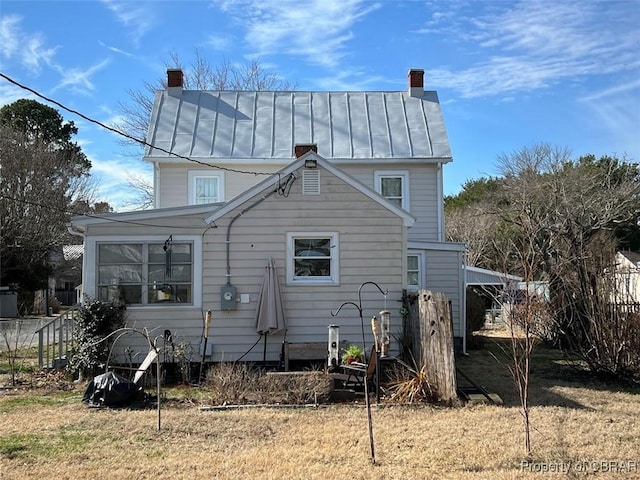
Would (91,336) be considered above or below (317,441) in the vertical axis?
above

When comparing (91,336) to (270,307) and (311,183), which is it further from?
(311,183)

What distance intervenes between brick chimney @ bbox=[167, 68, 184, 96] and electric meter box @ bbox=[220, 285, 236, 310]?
914cm

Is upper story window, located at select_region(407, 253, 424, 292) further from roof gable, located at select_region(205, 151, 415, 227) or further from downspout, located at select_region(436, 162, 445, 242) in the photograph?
roof gable, located at select_region(205, 151, 415, 227)

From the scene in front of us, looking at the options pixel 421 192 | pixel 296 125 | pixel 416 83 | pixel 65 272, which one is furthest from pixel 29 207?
pixel 421 192

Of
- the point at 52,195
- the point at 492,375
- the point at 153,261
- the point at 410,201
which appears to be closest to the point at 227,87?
the point at 52,195

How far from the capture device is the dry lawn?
5.68 metres

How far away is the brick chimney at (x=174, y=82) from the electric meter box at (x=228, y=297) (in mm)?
9138

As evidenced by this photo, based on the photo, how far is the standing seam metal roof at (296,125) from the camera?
52.5 ft

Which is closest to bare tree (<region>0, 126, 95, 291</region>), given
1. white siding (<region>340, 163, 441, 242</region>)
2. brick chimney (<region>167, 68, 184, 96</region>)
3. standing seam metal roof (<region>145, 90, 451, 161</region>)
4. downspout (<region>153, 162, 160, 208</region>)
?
brick chimney (<region>167, 68, 184, 96</region>)

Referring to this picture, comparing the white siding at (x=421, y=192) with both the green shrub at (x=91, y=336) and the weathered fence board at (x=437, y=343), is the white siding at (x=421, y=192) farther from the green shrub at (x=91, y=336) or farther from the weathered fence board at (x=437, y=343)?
the green shrub at (x=91, y=336)

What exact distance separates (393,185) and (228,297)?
667 cm

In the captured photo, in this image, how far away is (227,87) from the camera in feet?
107

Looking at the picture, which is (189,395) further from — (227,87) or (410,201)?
(227,87)

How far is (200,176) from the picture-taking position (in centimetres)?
1566
